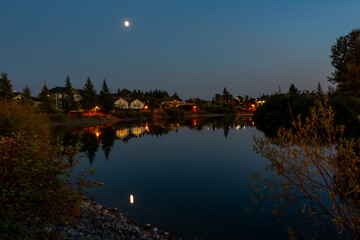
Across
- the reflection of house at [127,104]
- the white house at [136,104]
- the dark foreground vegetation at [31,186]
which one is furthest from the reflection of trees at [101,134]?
the white house at [136,104]

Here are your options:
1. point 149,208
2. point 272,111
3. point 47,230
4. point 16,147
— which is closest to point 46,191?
point 47,230

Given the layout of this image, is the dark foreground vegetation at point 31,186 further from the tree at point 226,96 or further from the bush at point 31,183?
the tree at point 226,96

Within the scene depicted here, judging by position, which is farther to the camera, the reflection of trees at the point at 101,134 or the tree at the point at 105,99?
the tree at the point at 105,99

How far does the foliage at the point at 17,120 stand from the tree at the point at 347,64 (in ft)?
149

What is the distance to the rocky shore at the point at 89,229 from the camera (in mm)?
6338

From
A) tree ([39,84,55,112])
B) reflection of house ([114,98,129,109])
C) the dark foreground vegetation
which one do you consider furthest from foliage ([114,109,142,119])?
the dark foreground vegetation

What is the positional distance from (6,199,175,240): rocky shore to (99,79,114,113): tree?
8143 cm

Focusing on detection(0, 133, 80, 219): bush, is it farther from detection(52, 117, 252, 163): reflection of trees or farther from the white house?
the white house

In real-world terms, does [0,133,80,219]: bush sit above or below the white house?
below

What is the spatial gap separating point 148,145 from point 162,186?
18766 millimetres

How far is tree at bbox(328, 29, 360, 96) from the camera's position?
40.5m

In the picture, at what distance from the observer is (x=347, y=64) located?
139 feet

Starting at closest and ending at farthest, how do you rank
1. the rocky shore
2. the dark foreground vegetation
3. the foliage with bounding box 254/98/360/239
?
the foliage with bounding box 254/98/360/239 < the rocky shore < the dark foreground vegetation

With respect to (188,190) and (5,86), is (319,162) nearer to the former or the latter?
(188,190)
